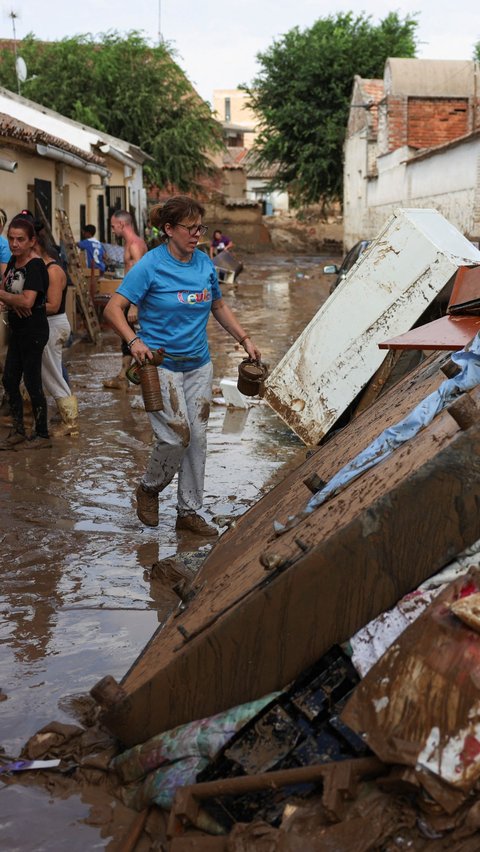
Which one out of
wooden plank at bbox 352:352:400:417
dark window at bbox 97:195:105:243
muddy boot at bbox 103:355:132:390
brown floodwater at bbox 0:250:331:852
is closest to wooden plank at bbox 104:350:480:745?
brown floodwater at bbox 0:250:331:852

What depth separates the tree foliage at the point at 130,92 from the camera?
35.7 m

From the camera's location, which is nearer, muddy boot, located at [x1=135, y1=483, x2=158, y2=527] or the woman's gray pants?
the woman's gray pants

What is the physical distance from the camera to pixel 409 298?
6.66 metres

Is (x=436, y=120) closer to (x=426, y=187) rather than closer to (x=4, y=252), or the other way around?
(x=426, y=187)

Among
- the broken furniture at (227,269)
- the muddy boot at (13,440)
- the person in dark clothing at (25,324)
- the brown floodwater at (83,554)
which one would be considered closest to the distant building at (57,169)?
the broken furniture at (227,269)

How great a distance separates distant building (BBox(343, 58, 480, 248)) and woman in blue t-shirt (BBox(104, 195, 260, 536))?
15.2 m

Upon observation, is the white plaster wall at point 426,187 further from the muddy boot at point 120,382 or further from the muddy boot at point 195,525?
the muddy boot at point 195,525

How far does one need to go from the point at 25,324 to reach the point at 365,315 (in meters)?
2.66

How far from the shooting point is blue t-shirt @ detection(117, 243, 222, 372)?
4.98 meters

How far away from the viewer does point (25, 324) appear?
750 centimetres

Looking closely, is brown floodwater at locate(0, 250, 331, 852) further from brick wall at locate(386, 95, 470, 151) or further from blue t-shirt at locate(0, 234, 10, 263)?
brick wall at locate(386, 95, 470, 151)

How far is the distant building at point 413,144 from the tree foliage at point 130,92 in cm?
631

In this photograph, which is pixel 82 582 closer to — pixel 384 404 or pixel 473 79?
pixel 384 404

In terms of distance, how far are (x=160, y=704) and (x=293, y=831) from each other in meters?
0.63
